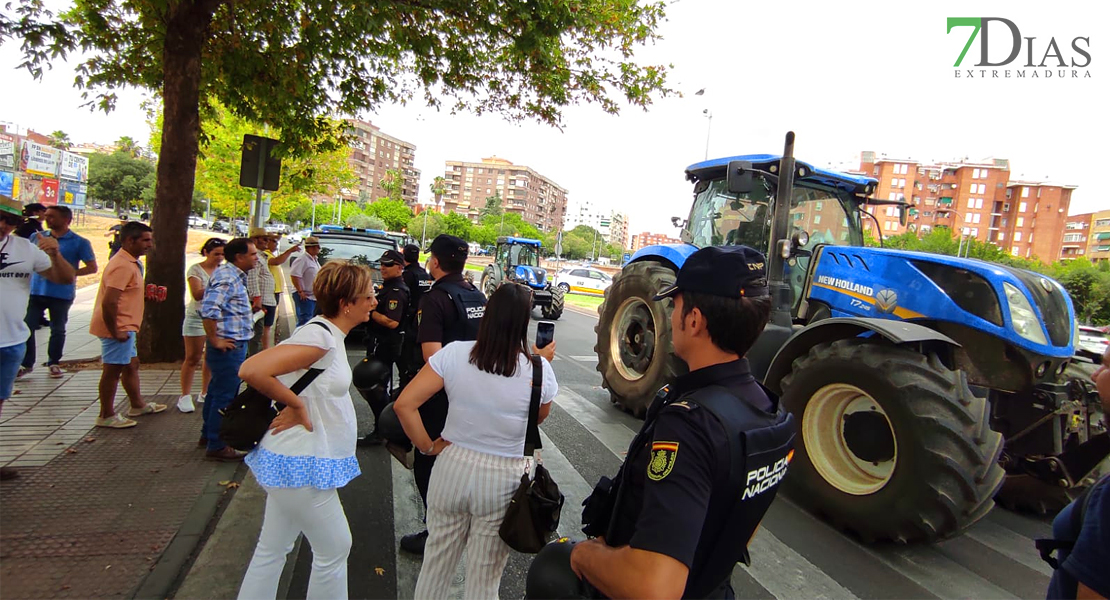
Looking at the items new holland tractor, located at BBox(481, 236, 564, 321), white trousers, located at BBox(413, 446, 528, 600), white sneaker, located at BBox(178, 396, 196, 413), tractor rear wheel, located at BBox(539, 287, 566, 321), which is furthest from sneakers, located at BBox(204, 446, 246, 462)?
tractor rear wheel, located at BBox(539, 287, 566, 321)

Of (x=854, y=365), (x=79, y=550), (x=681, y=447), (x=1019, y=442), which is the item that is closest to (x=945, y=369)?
(x=854, y=365)

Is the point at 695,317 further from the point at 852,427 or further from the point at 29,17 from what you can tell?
the point at 29,17

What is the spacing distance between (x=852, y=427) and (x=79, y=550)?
187 inches

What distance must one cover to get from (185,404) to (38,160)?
3004 centimetres

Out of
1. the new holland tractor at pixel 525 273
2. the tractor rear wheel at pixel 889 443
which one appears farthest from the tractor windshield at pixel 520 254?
the tractor rear wheel at pixel 889 443

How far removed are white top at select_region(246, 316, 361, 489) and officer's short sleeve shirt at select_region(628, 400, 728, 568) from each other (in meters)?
1.61

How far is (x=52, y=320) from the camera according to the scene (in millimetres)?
6301

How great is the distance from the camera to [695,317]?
1531 millimetres

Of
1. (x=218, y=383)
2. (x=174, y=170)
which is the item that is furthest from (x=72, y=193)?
(x=218, y=383)

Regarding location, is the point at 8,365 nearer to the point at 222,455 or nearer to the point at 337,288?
the point at 222,455

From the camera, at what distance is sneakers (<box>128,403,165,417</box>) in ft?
17.0

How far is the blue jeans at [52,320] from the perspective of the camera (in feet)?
20.4

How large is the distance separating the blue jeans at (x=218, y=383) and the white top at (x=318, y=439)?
2233mm

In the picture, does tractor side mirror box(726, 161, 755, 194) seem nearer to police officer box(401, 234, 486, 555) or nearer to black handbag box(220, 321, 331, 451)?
police officer box(401, 234, 486, 555)
